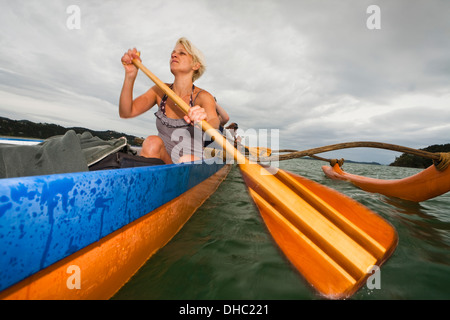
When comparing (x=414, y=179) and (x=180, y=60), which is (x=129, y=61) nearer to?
(x=180, y=60)

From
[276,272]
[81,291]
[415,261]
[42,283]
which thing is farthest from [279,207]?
[42,283]

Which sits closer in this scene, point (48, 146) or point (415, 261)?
point (48, 146)

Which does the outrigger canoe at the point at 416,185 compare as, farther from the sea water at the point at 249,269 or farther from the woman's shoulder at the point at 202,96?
the woman's shoulder at the point at 202,96

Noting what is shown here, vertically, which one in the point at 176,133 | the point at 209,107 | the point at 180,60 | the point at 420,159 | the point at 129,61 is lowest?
the point at 420,159

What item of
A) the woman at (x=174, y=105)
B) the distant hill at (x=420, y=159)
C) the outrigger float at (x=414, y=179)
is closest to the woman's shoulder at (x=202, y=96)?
the woman at (x=174, y=105)

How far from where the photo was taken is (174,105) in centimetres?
272

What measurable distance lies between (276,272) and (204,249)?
1.94 feet

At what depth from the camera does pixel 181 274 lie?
4.12ft

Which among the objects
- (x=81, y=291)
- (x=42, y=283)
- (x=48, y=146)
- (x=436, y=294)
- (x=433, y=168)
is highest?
(x=48, y=146)

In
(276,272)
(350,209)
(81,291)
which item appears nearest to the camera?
(81,291)

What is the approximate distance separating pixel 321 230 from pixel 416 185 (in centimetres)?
271

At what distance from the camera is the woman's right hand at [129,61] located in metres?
2.39

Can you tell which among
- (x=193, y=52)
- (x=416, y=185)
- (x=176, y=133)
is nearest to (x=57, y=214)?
(x=176, y=133)
